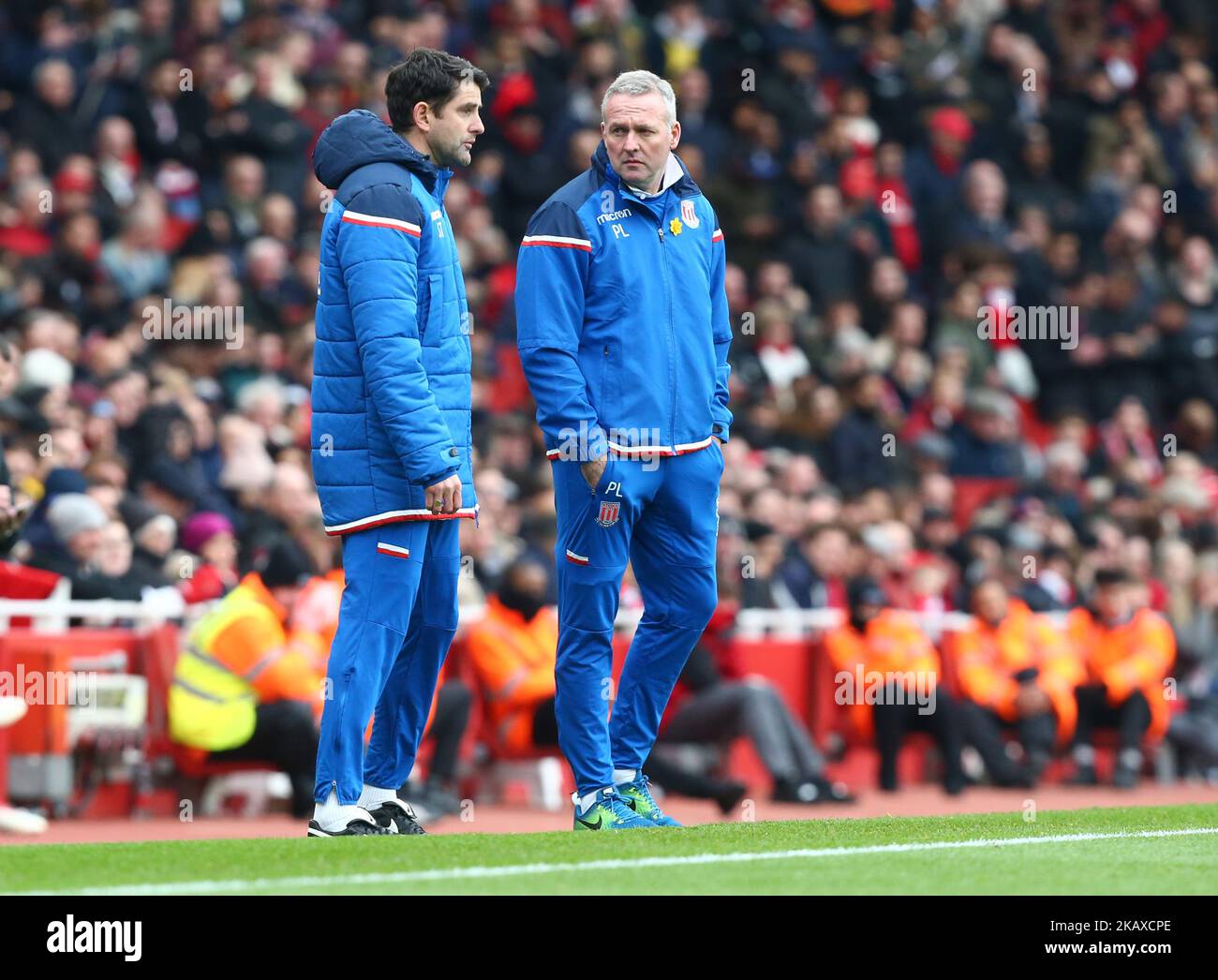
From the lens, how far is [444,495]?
646 cm

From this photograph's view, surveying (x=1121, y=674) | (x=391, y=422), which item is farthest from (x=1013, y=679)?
(x=391, y=422)

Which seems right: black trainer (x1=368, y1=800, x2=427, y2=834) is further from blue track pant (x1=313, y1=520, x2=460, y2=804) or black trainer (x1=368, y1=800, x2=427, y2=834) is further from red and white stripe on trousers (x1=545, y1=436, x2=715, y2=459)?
red and white stripe on trousers (x1=545, y1=436, x2=715, y2=459)

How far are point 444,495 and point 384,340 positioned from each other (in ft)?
1.55

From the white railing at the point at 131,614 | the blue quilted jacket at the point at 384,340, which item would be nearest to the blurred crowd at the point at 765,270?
the white railing at the point at 131,614

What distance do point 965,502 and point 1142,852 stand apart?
981 cm

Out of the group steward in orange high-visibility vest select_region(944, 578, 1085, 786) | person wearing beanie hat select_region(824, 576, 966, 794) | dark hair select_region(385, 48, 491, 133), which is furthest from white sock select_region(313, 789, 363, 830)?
steward in orange high-visibility vest select_region(944, 578, 1085, 786)

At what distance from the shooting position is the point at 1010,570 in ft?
47.2

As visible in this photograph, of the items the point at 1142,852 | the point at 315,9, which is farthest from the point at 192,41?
the point at 1142,852

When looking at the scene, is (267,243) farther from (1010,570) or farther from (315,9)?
(1010,570)

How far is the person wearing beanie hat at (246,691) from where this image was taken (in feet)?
34.1

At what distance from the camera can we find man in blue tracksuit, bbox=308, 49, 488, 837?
6422mm

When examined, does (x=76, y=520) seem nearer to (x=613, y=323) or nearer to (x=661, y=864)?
(x=613, y=323)

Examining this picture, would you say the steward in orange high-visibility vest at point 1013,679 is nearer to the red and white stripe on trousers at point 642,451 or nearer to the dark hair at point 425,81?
the red and white stripe on trousers at point 642,451

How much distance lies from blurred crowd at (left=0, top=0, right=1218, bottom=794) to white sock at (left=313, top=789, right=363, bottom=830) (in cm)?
443
